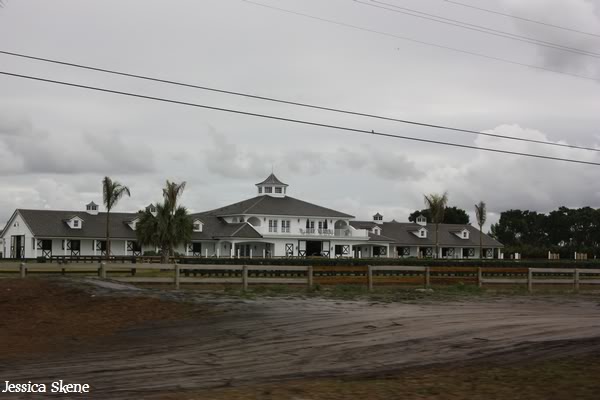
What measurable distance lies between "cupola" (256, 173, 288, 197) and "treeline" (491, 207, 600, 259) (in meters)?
67.1

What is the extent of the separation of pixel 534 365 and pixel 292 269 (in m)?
16.5

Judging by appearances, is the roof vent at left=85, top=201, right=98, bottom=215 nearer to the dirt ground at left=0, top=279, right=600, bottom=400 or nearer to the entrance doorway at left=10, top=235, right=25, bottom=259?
the entrance doorway at left=10, top=235, right=25, bottom=259

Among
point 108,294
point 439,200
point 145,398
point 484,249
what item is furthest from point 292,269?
point 484,249

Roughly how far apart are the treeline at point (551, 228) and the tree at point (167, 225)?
306 ft

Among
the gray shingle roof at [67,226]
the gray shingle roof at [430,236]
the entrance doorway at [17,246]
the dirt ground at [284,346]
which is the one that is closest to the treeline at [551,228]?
the gray shingle roof at [430,236]

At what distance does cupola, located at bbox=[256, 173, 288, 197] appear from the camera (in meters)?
83.8

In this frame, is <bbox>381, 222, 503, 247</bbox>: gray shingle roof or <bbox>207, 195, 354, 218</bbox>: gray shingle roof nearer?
<bbox>207, 195, 354, 218</bbox>: gray shingle roof

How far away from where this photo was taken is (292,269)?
91.4ft

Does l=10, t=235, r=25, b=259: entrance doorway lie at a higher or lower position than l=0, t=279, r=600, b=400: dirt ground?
higher

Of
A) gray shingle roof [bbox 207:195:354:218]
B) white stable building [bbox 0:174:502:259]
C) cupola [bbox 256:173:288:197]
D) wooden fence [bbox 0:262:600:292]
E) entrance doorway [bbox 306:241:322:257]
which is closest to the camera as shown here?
wooden fence [bbox 0:262:600:292]

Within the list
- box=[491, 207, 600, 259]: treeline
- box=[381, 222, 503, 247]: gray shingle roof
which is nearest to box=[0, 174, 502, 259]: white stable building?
box=[381, 222, 503, 247]: gray shingle roof

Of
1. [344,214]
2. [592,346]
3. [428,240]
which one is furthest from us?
[428,240]

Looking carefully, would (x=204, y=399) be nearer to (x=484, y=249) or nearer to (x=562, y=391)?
(x=562, y=391)

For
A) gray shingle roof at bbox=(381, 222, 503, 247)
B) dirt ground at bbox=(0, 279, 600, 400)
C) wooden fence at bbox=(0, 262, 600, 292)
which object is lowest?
dirt ground at bbox=(0, 279, 600, 400)
